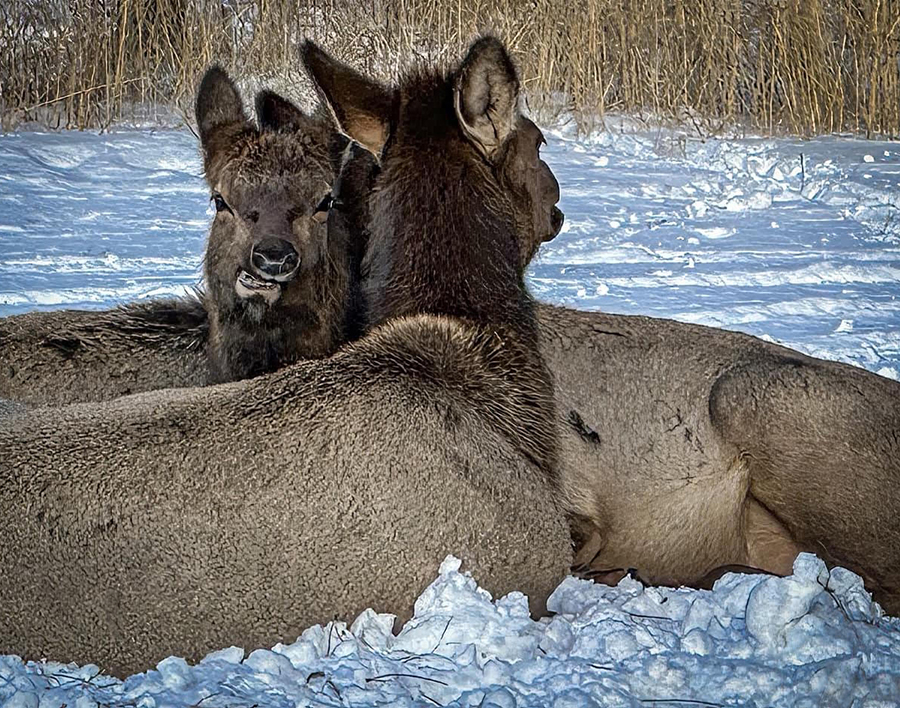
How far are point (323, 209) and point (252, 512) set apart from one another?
2175 millimetres

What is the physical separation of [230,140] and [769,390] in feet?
8.68

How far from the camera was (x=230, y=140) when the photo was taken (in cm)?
547

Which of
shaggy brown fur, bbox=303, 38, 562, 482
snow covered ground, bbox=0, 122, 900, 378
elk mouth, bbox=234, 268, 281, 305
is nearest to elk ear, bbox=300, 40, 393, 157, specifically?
shaggy brown fur, bbox=303, 38, 562, 482

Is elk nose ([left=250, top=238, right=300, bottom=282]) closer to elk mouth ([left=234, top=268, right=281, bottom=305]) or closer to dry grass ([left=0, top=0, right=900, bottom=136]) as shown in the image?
elk mouth ([left=234, top=268, right=281, bottom=305])

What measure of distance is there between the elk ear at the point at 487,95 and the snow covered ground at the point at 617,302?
1846 millimetres

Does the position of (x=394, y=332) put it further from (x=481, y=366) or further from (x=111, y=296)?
(x=111, y=296)

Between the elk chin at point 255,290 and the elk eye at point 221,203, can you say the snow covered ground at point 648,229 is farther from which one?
the elk chin at point 255,290

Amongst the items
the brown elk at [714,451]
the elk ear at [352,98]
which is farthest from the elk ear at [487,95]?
the brown elk at [714,451]

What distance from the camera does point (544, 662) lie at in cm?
343

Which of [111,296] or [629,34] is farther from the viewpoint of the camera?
[629,34]

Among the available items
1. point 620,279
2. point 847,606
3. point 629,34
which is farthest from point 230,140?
point 629,34

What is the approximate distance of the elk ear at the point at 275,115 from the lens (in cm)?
543

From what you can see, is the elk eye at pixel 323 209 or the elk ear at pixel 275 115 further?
the elk ear at pixel 275 115

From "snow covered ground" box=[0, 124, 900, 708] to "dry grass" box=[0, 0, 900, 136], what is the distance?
22.5 inches
